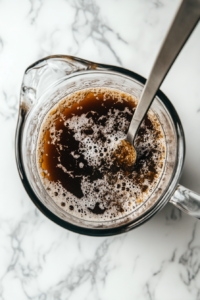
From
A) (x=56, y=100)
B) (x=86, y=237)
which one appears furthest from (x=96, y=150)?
(x=86, y=237)

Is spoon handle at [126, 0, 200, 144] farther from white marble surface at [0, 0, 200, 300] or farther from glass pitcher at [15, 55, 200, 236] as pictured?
white marble surface at [0, 0, 200, 300]

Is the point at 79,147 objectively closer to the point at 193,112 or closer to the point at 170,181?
the point at 170,181

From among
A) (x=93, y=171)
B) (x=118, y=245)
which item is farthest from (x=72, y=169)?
(x=118, y=245)

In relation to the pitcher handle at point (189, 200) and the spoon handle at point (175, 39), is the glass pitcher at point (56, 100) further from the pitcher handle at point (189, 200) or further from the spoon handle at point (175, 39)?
the spoon handle at point (175, 39)

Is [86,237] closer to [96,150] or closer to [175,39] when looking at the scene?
[96,150]

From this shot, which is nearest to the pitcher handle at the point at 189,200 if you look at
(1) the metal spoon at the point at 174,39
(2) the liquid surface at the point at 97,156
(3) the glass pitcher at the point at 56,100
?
(3) the glass pitcher at the point at 56,100

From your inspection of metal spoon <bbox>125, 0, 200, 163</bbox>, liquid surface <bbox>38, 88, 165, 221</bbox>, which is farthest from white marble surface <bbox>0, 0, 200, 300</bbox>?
metal spoon <bbox>125, 0, 200, 163</bbox>
